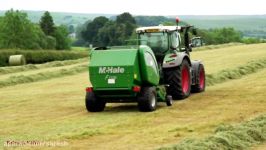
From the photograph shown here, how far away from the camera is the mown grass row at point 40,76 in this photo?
25.5 m

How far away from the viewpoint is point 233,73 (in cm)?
2341

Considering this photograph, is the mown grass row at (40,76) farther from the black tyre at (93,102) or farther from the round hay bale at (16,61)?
the black tyre at (93,102)

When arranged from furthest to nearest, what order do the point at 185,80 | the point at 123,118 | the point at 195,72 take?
the point at 195,72
the point at 185,80
the point at 123,118

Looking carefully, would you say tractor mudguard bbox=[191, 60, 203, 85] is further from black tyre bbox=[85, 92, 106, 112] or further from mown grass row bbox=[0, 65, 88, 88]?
mown grass row bbox=[0, 65, 88, 88]

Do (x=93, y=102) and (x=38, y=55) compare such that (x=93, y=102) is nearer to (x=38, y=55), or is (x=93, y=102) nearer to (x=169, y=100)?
(x=169, y=100)

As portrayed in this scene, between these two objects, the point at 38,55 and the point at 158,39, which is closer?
the point at 158,39

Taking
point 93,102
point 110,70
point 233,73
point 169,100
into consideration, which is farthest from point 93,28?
point 110,70

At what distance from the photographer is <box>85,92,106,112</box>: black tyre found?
49.6ft

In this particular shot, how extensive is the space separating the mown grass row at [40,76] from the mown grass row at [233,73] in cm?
840

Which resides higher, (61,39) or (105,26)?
(105,26)

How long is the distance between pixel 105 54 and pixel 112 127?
3.09 metres

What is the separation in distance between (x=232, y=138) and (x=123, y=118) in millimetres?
4045

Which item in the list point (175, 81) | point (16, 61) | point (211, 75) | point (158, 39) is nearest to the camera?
point (175, 81)

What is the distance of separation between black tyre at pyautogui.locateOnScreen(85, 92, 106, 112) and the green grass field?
0.24m
